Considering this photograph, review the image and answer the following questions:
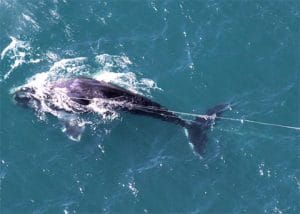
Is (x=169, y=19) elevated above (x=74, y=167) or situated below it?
above

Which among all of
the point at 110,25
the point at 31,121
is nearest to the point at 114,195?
the point at 31,121

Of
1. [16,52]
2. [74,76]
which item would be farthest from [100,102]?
[16,52]

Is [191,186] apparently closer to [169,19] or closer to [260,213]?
[260,213]

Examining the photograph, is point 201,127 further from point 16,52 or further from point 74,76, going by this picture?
point 16,52

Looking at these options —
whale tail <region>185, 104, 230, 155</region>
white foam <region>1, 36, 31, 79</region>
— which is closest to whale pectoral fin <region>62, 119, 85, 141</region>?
white foam <region>1, 36, 31, 79</region>

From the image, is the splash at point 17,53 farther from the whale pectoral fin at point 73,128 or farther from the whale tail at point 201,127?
the whale tail at point 201,127
